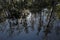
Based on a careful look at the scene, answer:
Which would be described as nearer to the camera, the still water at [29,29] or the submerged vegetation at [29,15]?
the still water at [29,29]

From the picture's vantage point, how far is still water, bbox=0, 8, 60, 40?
363 centimetres

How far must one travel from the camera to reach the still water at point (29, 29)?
3634 millimetres

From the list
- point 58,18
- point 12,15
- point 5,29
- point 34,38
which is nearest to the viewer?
point 34,38

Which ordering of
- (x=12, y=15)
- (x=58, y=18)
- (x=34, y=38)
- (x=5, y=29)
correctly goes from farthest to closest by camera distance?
(x=12, y=15) → (x=58, y=18) → (x=5, y=29) → (x=34, y=38)

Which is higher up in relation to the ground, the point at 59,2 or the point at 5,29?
the point at 59,2

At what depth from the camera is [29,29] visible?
3.97 metres

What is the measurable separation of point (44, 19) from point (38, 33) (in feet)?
1.88

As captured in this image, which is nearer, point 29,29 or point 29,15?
point 29,29

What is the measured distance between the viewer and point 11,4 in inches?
186

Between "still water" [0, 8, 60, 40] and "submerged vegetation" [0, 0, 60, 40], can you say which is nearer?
"still water" [0, 8, 60, 40]

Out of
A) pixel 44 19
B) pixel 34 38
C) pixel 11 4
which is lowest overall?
pixel 34 38

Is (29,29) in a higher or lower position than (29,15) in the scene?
lower

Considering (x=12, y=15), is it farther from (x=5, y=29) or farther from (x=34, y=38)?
(x=34, y=38)

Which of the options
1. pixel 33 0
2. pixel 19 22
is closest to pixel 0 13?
pixel 19 22
